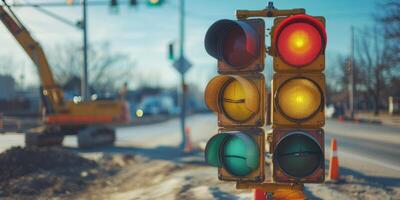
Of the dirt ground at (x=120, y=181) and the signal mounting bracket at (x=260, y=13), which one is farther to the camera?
the dirt ground at (x=120, y=181)

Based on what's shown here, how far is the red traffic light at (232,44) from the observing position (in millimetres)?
3355

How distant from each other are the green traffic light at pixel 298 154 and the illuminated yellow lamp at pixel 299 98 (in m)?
0.14

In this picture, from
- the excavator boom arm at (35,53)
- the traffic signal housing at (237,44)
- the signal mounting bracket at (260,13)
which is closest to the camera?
the traffic signal housing at (237,44)

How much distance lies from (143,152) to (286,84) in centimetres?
1688

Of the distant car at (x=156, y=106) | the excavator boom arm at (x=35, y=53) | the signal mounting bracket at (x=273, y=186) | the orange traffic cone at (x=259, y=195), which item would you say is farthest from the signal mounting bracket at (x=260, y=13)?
the distant car at (x=156, y=106)

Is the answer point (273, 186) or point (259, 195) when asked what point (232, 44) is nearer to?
point (273, 186)

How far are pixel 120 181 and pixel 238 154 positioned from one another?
1014cm

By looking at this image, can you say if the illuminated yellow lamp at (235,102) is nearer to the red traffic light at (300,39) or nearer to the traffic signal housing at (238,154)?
the traffic signal housing at (238,154)

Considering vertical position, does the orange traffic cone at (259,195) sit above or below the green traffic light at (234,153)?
below

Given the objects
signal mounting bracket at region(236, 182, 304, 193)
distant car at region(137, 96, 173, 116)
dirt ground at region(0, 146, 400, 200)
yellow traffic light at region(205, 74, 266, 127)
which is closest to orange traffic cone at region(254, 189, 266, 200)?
signal mounting bracket at region(236, 182, 304, 193)

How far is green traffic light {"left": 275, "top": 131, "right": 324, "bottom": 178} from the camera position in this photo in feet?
10.6

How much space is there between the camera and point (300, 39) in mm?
3324

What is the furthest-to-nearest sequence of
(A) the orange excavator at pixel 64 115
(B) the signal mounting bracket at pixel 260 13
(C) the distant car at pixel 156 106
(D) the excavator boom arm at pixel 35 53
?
(C) the distant car at pixel 156 106 → (A) the orange excavator at pixel 64 115 → (D) the excavator boom arm at pixel 35 53 → (B) the signal mounting bracket at pixel 260 13

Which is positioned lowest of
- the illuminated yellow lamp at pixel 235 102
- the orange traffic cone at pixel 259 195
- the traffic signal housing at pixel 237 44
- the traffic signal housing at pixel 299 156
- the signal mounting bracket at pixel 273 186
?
the orange traffic cone at pixel 259 195
